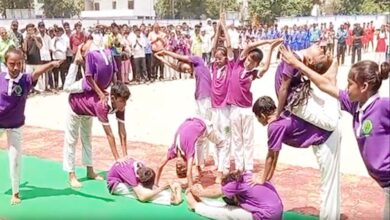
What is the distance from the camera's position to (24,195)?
593cm

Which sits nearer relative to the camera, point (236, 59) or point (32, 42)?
point (236, 59)

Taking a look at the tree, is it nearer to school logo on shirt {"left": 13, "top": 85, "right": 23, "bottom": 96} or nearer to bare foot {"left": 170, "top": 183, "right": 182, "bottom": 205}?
school logo on shirt {"left": 13, "top": 85, "right": 23, "bottom": 96}

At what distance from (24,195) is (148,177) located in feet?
4.24

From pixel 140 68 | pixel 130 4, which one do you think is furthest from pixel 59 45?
pixel 130 4

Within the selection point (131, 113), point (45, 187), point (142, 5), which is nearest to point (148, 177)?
point (45, 187)

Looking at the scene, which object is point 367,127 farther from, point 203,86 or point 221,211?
point 203,86

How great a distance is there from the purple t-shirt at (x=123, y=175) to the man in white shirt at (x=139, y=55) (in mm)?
10199

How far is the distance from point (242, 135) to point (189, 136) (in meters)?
0.95

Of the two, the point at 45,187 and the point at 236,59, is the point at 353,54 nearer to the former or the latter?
the point at 236,59

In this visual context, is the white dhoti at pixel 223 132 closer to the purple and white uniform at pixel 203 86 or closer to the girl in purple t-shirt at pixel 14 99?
the purple and white uniform at pixel 203 86

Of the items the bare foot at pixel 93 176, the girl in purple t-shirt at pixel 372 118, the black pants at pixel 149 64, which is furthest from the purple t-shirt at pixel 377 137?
the black pants at pixel 149 64

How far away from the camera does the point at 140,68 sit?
1655cm

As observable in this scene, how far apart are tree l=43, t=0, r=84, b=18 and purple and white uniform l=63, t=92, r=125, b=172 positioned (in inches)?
1208

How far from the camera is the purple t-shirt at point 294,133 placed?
4.70 meters
